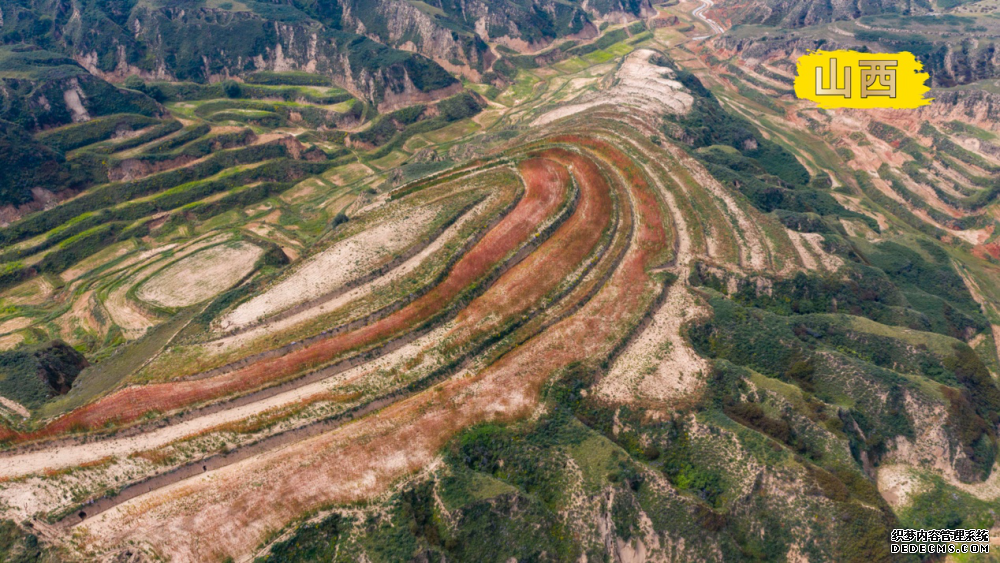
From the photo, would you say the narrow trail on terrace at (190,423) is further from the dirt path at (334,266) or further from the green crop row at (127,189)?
the green crop row at (127,189)

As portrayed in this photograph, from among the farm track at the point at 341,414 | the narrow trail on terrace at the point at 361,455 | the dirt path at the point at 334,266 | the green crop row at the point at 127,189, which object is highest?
the green crop row at the point at 127,189

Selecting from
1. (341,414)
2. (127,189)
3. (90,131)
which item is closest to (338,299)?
(341,414)

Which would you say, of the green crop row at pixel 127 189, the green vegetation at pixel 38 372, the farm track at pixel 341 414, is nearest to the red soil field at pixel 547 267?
the farm track at pixel 341 414

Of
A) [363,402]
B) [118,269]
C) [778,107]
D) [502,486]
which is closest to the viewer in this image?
[502,486]

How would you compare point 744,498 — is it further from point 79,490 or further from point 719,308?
point 79,490

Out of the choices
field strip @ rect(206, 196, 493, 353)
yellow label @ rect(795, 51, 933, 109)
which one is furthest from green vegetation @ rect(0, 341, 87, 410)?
yellow label @ rect(795, 51, 933, 109)

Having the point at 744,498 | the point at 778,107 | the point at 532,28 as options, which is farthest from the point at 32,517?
the point at 532,28

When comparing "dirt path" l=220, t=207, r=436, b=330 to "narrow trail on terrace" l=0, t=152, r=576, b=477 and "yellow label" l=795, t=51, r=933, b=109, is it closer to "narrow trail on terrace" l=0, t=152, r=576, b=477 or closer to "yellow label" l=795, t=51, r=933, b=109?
"narrow trail on terrace" l=0, t=152, r=576, b=477
